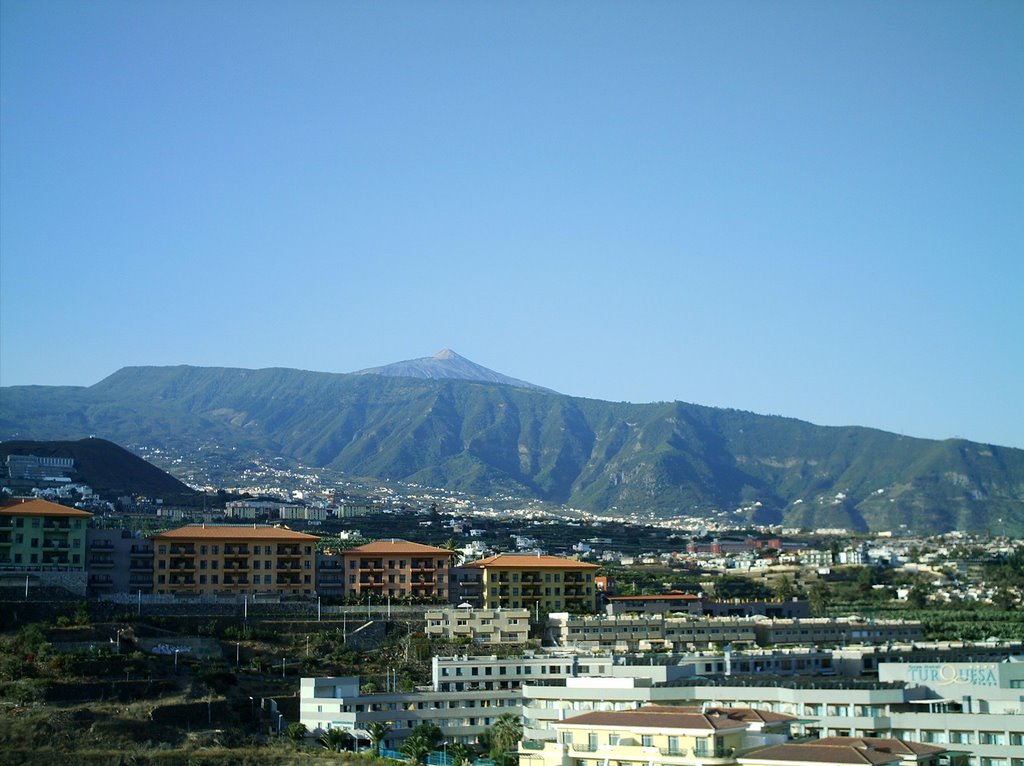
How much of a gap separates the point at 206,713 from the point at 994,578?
89.7 metres

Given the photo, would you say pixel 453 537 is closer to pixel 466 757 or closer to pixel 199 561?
pixel 199 561

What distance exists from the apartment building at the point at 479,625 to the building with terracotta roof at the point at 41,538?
18498 millimetres

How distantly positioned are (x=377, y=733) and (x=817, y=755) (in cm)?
2124

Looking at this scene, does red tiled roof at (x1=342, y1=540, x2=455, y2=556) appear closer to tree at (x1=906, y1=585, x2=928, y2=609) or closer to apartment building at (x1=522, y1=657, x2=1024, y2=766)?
apartment building at (x1=522, y1=657, x2=1024, y2=766)

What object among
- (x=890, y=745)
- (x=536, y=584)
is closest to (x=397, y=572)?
(x=536, y=584)

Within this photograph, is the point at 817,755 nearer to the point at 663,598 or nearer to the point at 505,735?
the point at 505,735

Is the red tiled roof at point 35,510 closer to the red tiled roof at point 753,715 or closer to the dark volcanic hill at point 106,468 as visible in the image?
the red tiled roof at point 753,715

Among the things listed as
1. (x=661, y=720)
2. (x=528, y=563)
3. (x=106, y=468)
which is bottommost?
(x=661, y=720)

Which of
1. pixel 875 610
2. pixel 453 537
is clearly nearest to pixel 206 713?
pixel 875 610

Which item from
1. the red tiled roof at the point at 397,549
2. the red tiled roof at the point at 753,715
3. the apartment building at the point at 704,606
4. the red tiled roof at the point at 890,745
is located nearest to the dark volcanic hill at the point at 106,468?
the red tiled roof at the point at 397,549

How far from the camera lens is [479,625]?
7512cm

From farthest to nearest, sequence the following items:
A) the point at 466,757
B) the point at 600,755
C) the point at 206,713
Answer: the point at 206,713
the point at 466,757
the point at 600,755

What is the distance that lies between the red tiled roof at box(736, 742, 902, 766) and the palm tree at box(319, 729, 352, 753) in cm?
1823

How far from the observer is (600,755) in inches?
1781
